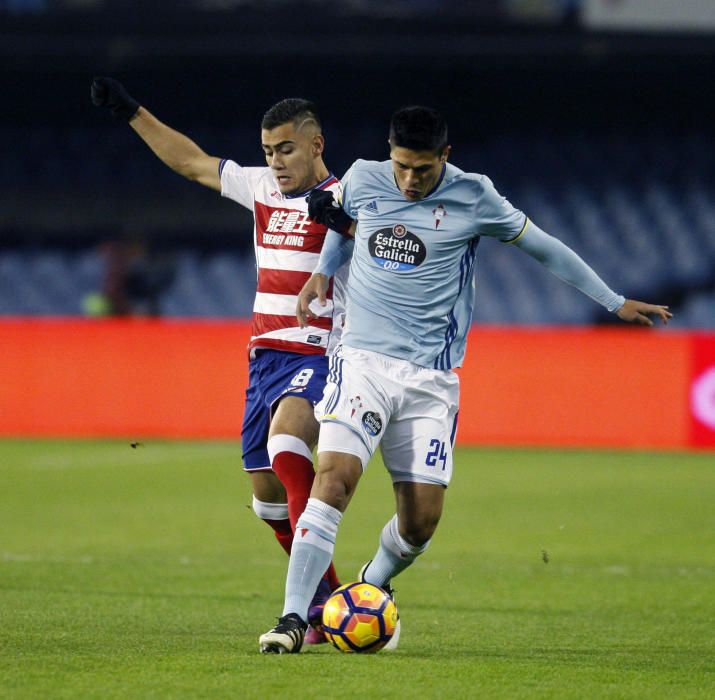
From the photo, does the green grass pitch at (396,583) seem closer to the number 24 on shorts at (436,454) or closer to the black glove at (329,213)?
the number 24 on shorts at (436,454)

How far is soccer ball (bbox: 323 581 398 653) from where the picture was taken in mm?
5414

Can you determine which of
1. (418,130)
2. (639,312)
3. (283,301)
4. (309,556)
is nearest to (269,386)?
(283,301)

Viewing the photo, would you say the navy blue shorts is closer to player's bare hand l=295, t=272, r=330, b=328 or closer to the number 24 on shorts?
player's bare hand l=295, t=272, r=330, b=328

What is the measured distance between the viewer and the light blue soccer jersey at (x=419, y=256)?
18.7 ft

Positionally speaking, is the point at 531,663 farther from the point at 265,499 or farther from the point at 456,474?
the point at 456,474

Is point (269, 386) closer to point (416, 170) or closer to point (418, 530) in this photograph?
point (418, 530)

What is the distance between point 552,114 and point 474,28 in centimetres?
384

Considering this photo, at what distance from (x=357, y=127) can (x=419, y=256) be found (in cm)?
1982

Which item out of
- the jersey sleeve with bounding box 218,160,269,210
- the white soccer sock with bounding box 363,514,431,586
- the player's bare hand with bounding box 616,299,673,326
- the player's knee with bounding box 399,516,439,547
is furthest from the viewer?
the jersey sleeve with bounding box 218,160,269,210

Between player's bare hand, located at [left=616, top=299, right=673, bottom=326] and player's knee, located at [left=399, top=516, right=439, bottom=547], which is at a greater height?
player's bare hand, located at [left=616, top=299, right=673, bottom=326]

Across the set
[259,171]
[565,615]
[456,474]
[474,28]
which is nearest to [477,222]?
[259,171]

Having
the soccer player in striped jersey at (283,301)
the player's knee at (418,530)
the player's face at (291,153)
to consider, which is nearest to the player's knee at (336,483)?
the player's knee at (418,530)

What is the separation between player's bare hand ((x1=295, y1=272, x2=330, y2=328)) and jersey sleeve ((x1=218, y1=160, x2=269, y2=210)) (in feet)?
2.73

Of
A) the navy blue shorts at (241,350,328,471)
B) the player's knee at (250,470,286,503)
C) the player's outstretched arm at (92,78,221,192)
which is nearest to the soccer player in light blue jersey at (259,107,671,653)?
the navy blue shorts at (241,350,328,471)
